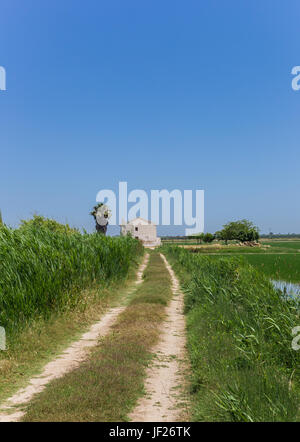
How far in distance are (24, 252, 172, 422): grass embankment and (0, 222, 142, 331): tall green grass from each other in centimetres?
197

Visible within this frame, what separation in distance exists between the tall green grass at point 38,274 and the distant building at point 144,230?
259 ft

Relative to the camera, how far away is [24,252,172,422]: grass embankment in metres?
5.34

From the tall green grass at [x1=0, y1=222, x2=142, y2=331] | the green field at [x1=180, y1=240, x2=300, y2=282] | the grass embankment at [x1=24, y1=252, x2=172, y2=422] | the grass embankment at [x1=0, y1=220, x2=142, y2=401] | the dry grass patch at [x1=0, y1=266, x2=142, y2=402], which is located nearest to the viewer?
the grass embankment at [x1=24, y1=252, x2=172, y2=422]

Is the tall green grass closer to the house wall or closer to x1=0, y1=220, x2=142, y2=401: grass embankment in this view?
x1=0, y1=220, x2=142, y2=401: grass embankment

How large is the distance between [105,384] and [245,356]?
245cm

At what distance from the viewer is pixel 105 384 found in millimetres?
6270

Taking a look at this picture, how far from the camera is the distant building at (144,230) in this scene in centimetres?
9438

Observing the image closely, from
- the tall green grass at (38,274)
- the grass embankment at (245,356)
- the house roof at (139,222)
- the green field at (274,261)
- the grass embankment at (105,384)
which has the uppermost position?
the house roof at (139,222)

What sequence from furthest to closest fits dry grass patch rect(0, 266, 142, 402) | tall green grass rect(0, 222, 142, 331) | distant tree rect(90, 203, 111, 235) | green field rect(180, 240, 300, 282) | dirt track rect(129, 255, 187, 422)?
distant tree rect(90, 203, 111, 235) < green field rect(180, 240, 300, 282) < tall green grass rect(0, 222, 142, 331) < dry grass patch rect(0, 266, 142, 402) < dirt track rect(129, 255, 187, 422)

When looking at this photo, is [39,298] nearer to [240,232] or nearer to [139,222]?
[139,222]

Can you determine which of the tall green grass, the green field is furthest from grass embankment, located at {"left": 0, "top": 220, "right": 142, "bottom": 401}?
the green field

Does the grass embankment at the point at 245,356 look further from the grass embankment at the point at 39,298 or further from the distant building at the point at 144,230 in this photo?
the distant building at the point at 144,230

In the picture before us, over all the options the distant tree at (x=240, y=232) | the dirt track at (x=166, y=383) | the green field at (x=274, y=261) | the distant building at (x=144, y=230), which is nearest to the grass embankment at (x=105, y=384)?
the dirt track at (x=166, y=383)
